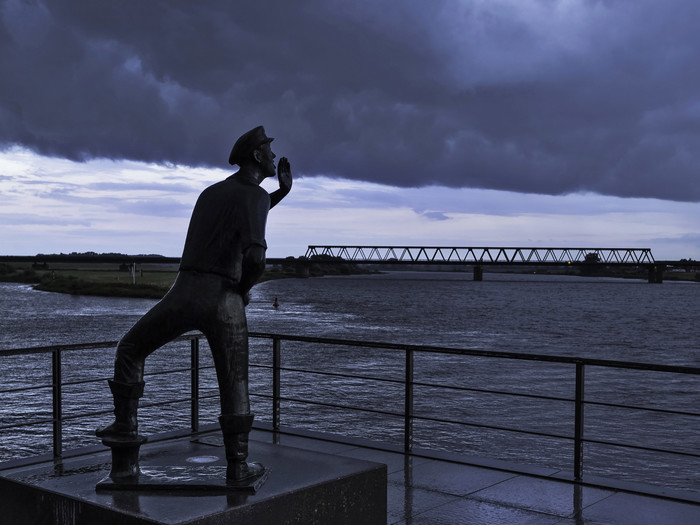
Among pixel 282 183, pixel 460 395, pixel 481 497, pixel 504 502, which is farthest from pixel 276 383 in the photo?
pixel 460 395

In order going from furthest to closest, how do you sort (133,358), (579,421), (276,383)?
(276,383), (579,421), (133,358)

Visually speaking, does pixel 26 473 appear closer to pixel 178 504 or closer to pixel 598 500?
pixel 178 504

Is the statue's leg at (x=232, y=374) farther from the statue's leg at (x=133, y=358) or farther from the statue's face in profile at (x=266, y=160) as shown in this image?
the statue's face in profile at (x=266, y=160)

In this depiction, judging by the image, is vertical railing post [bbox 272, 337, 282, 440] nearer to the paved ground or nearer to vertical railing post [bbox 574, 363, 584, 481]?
the paved ground

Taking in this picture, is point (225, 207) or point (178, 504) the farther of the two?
point (225, 207)

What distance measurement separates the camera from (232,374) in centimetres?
456

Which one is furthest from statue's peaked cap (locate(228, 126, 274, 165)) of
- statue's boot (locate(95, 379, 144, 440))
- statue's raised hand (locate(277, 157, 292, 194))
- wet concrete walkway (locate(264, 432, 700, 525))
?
wet concrete walkway (locate(264, 432, 700, 525))

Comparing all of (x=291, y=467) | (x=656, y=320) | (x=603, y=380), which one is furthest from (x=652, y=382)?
(x=656, y=320)

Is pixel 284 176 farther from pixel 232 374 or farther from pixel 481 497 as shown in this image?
pixel 481 497

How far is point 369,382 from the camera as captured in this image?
86.3ft

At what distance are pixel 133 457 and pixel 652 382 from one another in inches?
1020

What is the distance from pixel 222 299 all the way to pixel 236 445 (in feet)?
2.77

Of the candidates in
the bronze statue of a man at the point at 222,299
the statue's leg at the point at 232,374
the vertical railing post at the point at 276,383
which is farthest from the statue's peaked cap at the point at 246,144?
the vertical railing post at the point at 276,383

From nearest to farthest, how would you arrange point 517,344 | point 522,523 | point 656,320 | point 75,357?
point 522,523 < point 75,357 < point 517,344 < point 656,320
